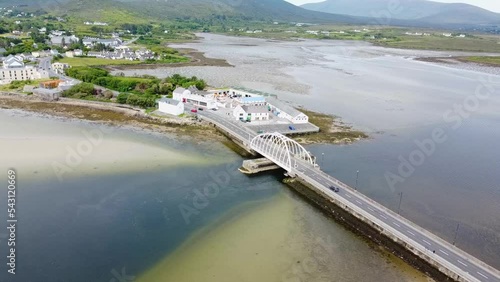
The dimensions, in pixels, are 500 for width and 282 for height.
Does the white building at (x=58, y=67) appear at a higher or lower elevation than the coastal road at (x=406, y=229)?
higher

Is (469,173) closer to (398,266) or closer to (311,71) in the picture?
(398,266)

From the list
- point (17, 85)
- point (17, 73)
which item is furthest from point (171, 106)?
point (17, 73)

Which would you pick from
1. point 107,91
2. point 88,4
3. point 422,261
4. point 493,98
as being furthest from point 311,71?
point 88,4

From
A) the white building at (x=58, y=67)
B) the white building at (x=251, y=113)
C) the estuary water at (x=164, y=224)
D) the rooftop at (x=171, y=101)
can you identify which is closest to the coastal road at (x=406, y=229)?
the estuary water at (x=164, y=224)

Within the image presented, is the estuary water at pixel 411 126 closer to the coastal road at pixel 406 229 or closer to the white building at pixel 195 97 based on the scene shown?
the coastal road at pixel 406 229

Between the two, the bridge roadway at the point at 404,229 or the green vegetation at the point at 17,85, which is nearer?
the bridge roadway at the point at 404,229

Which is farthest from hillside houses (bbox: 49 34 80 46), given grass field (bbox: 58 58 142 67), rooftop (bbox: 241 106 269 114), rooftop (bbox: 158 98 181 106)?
rooftop (bbox: 241 106 269 114)

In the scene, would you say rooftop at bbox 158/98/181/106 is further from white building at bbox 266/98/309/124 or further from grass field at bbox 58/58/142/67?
grass field at bbox 58/58/142/67
